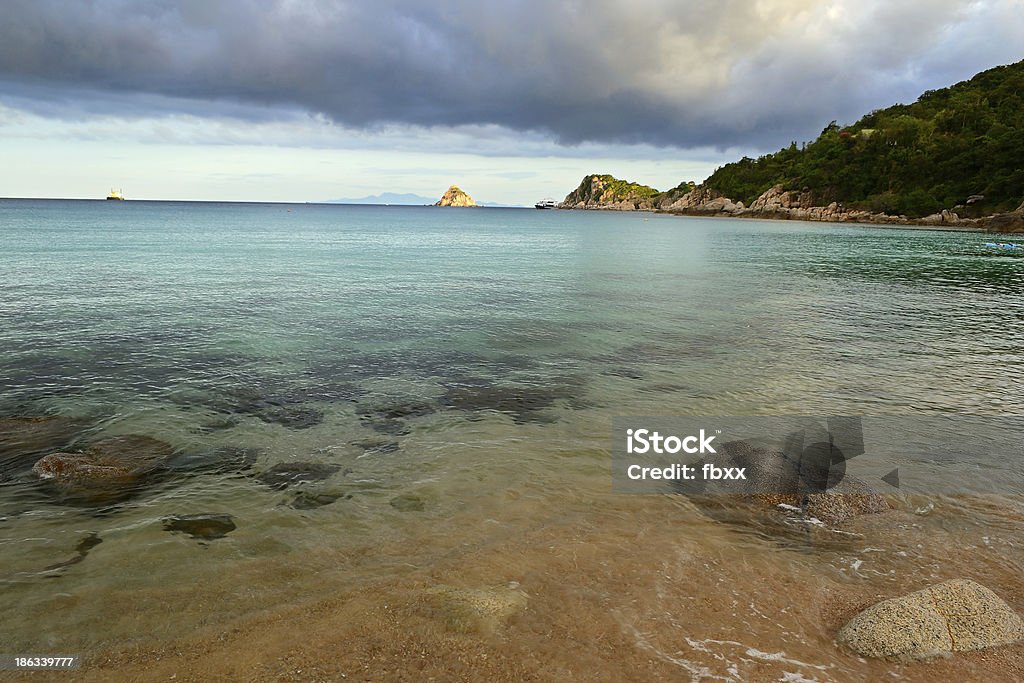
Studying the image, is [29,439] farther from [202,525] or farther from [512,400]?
[512,400]

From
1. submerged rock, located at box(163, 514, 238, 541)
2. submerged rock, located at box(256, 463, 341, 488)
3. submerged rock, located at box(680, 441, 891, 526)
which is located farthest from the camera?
submerged rock, located at box(256, 463, 341, 488)

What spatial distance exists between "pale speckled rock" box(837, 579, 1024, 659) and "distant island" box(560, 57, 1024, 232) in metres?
137

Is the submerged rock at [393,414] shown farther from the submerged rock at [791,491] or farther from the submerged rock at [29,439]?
the submerged rock at [791,491]

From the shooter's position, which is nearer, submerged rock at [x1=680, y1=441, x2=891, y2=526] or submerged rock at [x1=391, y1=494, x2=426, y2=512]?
submerged rock at [x1=680, y1=441, x2=891, y2=526]

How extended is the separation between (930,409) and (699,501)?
920 cm

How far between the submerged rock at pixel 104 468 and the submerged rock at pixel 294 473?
225cm

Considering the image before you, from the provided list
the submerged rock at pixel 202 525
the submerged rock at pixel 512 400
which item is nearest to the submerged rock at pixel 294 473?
the submerged rock at pixel 202 525

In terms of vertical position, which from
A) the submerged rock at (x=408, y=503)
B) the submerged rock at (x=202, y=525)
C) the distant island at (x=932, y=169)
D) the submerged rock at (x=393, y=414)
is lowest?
the submerged rock at (x=393, y=414)

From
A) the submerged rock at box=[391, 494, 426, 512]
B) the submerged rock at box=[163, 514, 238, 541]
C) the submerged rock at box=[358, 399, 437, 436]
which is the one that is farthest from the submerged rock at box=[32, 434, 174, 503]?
the submerged rock at box=[391, 494, 426, 512]

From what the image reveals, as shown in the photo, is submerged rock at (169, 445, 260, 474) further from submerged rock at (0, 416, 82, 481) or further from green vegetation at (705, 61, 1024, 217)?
green vegetation at (705, 61, 1024, 217)

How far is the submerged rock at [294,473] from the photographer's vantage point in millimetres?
10750

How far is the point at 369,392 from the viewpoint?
1605 centimetres

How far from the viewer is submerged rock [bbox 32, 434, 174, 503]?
10.1 meters

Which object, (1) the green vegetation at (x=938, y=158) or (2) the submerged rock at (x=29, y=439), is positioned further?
(1) the green vegetation at (x=938, y=158)
